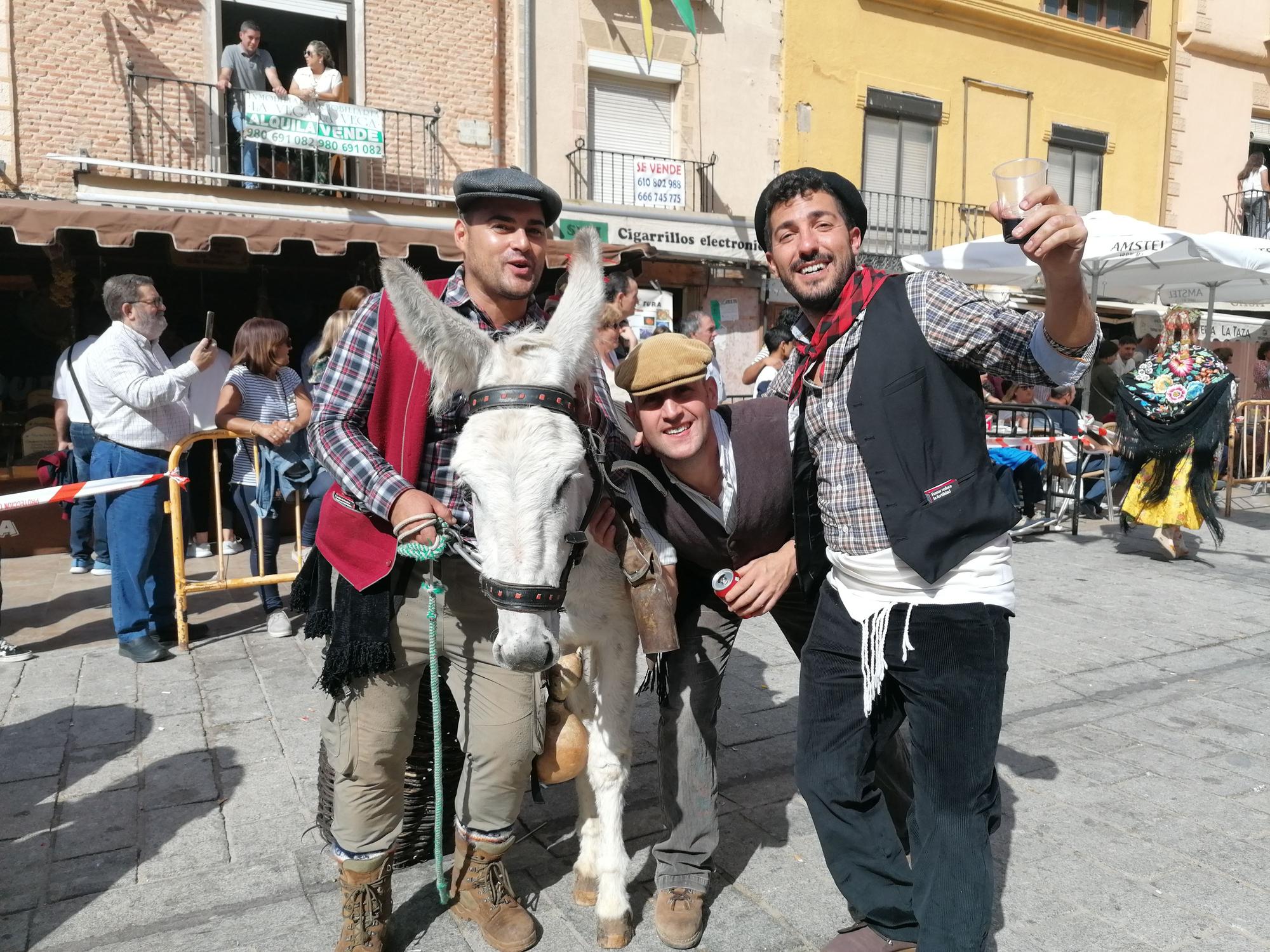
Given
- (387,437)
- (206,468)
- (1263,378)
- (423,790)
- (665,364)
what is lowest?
(423,790)

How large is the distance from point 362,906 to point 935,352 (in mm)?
2196

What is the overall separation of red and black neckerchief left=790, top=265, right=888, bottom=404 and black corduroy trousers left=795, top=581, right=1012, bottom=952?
0.68m

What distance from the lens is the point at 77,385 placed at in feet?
20.9

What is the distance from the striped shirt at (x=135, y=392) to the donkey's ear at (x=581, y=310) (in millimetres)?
3959

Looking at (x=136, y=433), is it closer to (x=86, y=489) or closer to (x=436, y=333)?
(x=86, y=489)

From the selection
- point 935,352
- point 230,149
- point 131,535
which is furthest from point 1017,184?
point 230,149

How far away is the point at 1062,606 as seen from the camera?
260 inches

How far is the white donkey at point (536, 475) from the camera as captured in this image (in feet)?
6.77

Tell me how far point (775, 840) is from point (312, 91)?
10765 mm

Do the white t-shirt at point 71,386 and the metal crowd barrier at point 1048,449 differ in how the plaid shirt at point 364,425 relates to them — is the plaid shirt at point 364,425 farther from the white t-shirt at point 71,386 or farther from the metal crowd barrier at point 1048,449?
the metal crowd barrier at point 1048,449

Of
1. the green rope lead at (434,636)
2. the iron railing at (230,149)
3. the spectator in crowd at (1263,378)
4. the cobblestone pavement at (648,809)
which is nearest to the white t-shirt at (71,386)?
the cobblestone pavement at (648,809)

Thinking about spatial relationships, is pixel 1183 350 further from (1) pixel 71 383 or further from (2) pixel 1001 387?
(1) pixel 71 383

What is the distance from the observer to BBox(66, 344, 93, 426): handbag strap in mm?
6220

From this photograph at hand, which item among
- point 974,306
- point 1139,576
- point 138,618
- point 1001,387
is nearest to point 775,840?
point 974,306
